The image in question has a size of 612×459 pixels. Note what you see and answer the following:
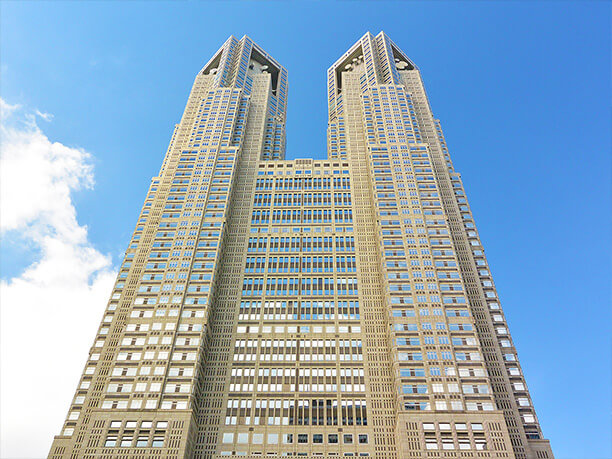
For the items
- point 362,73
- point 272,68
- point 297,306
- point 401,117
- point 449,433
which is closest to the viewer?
point 449,433

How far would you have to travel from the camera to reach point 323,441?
81.2 meters

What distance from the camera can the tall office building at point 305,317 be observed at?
79688mm

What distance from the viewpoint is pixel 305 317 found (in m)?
99.4

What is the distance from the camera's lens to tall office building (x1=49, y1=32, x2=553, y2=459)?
Result: 79.7 metres

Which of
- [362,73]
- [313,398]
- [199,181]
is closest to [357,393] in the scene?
[313,398]

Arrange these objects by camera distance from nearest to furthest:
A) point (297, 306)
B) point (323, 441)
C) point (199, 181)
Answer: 1. point (323, 441)
2. point (297, 306)
3. point (199, 181)

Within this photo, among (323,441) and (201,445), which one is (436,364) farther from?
(201,445)

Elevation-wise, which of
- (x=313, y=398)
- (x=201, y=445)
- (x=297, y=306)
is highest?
(x=297, y=306)

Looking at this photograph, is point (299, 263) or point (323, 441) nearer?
point (323, 441)

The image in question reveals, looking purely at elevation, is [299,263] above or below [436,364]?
above

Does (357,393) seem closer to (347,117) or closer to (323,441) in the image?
(323,441)

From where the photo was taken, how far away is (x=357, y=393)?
286ft

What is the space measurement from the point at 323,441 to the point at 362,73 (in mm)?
128730

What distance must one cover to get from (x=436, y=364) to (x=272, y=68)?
139762mm
